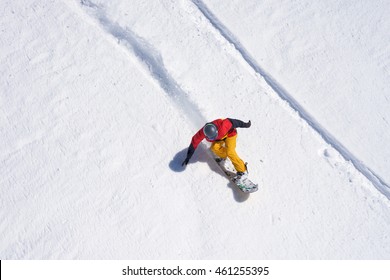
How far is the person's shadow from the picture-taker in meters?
7.07

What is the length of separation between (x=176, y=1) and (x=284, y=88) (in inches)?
107

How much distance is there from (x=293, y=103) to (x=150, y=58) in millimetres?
2795

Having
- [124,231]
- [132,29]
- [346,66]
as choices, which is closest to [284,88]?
[346,66]

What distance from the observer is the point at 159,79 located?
Answer: 24.9ft

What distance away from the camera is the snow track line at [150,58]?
24.5 feet

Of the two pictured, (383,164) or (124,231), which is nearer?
(124,231)

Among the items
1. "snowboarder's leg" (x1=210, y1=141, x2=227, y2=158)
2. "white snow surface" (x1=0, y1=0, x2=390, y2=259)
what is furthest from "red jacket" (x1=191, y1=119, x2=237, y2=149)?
"white snow surface" (x1=0, y1=0, x2=390, y2=259)

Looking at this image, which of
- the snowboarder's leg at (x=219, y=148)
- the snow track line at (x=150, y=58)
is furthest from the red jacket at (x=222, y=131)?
the snow track line at (x=150, y=58)

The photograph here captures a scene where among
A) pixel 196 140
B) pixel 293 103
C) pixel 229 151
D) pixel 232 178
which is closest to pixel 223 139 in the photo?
pixel 229 151

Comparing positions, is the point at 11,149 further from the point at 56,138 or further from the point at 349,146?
the point at 349,146

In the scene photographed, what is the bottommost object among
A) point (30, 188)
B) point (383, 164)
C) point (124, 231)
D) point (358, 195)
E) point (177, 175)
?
point (30, 188)

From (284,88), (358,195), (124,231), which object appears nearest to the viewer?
(124,231)

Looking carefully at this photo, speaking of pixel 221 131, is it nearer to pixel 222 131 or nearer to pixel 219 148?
pixel 222 131

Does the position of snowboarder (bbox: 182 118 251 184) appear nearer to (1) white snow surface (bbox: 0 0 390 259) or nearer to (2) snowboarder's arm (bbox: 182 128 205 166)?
(2) snowboarder's arm (bbox: 182 128 205 166)
